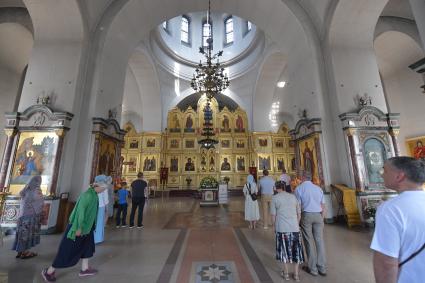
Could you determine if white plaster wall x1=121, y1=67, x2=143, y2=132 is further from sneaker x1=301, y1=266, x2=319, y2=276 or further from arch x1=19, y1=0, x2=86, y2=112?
sneaker x1=301, y1=266, x2=319, y2=276

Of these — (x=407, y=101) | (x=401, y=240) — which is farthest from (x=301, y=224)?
(x=407, y=101)

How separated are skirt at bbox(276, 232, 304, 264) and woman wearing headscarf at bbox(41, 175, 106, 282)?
263 centimetres

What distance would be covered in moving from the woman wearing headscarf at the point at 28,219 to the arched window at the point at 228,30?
1806cm

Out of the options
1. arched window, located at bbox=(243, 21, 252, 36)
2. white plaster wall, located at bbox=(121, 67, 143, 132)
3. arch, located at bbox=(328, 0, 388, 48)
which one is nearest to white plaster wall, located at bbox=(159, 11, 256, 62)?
arched window, located at bbox=(243, 21, 252, 36)

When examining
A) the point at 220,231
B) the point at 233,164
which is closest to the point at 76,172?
the point at 220,231

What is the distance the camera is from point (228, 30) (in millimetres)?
18391

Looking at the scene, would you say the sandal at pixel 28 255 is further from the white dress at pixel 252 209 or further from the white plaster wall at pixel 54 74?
the white dress at pixel 252 209

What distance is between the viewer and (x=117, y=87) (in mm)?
7688

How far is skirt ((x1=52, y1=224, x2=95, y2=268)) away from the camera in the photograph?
261 centimetres

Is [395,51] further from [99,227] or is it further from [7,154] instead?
[7,154]

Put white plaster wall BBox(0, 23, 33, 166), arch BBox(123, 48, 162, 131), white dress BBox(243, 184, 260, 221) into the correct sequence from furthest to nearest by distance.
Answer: arch BBox(123, 48, 162, 131), white plaster wall BBox(0, 23, 33, 166), white dress BBox(243, 184, 260, 221)

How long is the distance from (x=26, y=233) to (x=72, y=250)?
160cm

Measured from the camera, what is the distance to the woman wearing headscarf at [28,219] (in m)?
3.43

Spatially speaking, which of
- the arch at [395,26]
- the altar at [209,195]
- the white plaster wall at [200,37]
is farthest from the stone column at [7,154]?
the arch at [395,26]
